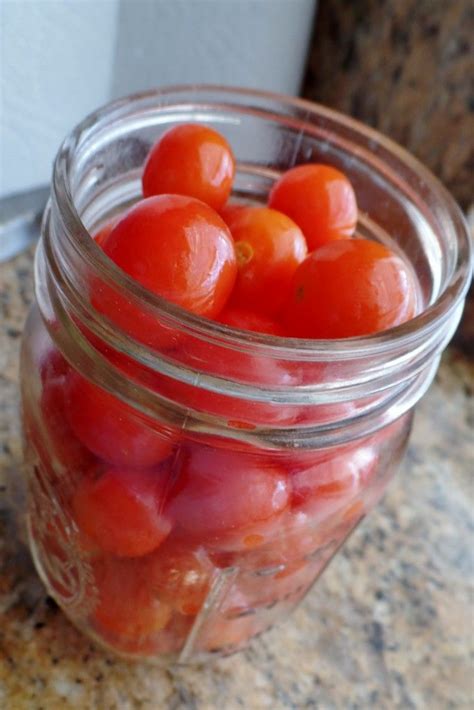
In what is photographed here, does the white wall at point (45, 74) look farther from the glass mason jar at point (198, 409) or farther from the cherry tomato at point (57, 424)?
the cherry tomato at point (57, 424)

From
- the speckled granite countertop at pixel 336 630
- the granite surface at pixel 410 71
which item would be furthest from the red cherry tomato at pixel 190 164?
the granite surface at pixel 410 71

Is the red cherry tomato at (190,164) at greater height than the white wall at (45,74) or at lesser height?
greater

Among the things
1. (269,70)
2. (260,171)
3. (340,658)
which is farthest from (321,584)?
(269,70)

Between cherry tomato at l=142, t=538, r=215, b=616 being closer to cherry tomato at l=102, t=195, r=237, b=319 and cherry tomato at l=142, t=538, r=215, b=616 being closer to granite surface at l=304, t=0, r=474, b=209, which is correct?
cherry tomato at l=102, t=195, r=237, b=319

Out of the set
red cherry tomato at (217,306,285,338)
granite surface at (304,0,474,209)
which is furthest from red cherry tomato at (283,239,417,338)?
granite surface at (304,0,474,209)

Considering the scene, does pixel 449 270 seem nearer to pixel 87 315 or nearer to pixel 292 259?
pixel 292 259

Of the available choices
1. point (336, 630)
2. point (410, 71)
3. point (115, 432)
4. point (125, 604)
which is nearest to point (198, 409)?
point (115, 432)

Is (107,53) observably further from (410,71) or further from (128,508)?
(128,508)
